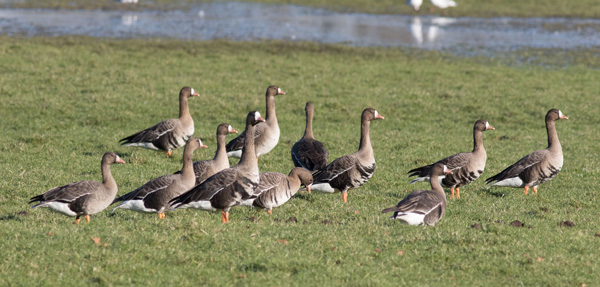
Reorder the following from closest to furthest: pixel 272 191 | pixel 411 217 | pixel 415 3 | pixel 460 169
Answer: pixel 411 217
pixel 272 191
pixel 460 169
pixel 415 3

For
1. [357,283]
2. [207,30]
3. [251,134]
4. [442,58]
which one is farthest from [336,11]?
[357,283]

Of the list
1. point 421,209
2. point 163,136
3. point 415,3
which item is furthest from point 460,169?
point 415,3

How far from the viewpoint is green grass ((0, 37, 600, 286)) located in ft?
34.2

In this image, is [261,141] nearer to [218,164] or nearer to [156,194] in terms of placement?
[218,164]

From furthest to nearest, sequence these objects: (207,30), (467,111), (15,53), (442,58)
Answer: (207,30) → (442,58) → (15,53) → (467,111)

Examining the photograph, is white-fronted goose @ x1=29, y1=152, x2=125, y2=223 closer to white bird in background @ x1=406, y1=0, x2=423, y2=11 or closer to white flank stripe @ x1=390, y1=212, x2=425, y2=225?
white flank stripe @ x1=390, y1=212, x2=425, y2=225

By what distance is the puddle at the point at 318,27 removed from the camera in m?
45.8

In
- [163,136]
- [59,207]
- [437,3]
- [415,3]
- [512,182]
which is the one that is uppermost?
[437,3]

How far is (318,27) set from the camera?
176 ft

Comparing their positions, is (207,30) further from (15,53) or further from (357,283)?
(357,283)

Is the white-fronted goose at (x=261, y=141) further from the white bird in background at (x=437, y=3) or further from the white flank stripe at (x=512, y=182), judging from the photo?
the white bird in background at (x=437, y=3)

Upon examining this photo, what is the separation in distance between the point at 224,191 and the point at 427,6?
64689 mm

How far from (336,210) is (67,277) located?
612 cm

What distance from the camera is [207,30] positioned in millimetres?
49875
